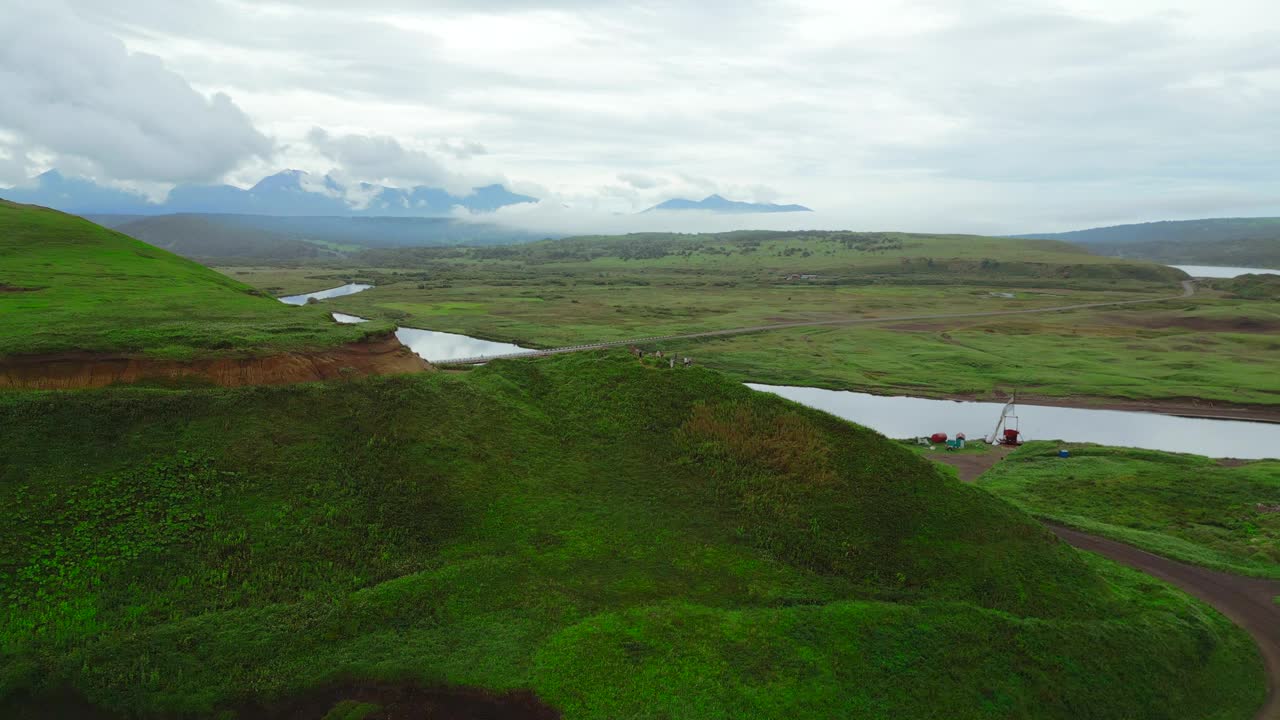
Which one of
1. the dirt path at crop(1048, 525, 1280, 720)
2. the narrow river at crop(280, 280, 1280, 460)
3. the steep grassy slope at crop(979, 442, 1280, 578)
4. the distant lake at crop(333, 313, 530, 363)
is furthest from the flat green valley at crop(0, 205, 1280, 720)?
the distant lake at crop(333, 313, 530, 363)

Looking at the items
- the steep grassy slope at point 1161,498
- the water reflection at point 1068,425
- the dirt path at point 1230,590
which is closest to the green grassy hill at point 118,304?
the dirt path at point 1230,590

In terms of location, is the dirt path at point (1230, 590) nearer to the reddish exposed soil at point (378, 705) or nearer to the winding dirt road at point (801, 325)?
the reddish exposed soil at point (378, 705)

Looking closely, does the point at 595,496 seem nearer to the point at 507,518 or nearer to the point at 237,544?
the point at 507,518

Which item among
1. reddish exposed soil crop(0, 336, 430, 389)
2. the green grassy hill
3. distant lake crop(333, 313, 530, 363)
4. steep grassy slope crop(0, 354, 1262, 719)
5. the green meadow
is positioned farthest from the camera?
distant lake crop(333, 313, 530, 363)

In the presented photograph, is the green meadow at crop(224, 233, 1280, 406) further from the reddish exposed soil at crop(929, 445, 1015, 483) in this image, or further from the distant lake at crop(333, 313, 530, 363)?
the reddish exposed soil at crop(929, 445, 1015, 483)

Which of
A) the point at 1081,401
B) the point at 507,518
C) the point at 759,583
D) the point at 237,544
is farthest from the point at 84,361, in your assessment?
the point at 1081,401
